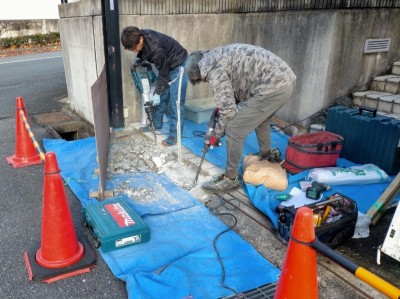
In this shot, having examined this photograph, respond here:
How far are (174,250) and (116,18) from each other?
Result: 11.9 ft

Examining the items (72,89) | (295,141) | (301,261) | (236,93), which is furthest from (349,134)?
(72,89)

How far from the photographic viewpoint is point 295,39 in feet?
18.3

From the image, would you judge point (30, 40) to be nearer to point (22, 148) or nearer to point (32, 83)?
point (32, 83)

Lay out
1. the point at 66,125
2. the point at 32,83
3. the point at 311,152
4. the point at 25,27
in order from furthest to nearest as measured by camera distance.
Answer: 1. the point at 25,27
2. the point at 32,83
3. the point at 66,125
4. the point at 311,152

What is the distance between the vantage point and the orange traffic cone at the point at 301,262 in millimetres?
1709

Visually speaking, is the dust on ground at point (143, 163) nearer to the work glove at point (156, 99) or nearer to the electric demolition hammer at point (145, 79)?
the electric demolition hammer at point (145, 79)

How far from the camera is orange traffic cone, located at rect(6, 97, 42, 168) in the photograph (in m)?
4.54

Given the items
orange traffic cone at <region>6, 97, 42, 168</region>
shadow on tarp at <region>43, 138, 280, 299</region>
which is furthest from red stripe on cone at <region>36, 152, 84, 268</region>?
orange traffic cone at <region>6, 97, 42, 168</region>

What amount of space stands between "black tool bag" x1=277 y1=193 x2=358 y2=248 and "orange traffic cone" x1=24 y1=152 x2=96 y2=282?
159 centimetres

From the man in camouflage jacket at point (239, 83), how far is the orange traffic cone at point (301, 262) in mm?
1957

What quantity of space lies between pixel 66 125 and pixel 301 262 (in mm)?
5537

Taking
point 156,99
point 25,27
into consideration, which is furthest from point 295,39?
point 25,27

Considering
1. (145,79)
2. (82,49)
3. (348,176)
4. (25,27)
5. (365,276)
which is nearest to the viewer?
(365,276)

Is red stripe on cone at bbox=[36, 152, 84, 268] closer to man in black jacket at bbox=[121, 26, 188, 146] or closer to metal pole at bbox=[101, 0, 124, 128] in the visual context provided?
man in black jacket at bbox=[121, 26, 188, 146]
